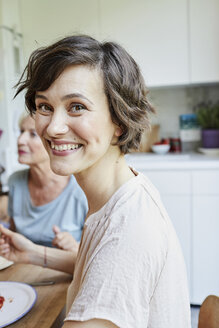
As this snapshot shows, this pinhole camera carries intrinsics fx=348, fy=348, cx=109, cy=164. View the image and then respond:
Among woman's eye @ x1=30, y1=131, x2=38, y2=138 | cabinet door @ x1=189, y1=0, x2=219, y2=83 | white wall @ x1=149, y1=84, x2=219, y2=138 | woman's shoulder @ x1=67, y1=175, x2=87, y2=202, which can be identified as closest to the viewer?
woman's shoulder @ x1=67, y1=175, x2=87, y2=202

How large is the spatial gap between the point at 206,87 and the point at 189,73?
1.42 ft

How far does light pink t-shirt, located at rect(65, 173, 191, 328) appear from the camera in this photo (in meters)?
0.62

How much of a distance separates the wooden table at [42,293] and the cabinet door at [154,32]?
6.28 feet

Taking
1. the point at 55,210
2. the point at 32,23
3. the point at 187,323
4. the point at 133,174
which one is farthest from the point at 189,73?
the point at 187,323

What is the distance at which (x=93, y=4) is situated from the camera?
270 centimetres

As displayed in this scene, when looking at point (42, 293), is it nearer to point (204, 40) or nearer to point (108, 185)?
point (108, 185)

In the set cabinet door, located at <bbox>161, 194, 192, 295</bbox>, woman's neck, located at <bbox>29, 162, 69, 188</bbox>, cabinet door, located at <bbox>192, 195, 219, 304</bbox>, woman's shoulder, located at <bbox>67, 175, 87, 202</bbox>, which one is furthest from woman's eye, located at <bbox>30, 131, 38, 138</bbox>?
cabinet door, located at <bbox>192, 195, 219, 304</bbox>

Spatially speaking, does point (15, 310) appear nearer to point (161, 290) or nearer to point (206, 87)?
point (161, 290)

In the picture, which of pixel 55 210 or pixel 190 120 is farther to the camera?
pixel 190 120

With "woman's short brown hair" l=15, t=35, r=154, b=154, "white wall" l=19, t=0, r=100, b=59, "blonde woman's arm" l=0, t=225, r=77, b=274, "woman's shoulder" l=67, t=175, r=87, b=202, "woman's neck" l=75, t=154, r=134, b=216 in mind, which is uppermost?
"white wall" l=19, t=0, r=100, b=59

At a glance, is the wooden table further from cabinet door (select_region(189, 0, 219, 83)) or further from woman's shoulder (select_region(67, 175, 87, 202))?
cabinet door (select_region(189, 0, 219, 83))

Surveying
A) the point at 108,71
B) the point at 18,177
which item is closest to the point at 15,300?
the point at 108,71

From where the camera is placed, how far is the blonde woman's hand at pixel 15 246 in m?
1.20

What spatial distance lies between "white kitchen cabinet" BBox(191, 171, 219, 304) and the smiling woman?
160 centimetres
